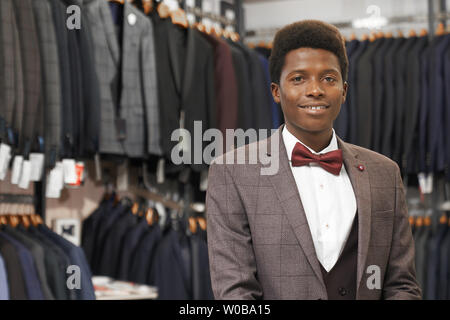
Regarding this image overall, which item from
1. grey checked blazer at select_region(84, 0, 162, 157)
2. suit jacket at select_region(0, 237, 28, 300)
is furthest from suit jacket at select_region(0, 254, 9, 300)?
grey checked blazer at select_region(84, 0, 162, 157)

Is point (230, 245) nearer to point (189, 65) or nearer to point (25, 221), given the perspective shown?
point (25, 221)

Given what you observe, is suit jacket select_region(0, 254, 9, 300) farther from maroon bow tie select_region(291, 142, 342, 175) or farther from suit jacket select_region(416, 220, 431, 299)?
suit jacket select_region(416, 220, 431, 299)

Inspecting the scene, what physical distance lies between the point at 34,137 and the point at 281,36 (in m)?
1.46

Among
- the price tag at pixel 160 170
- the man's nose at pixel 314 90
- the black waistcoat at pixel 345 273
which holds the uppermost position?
the man's nose at pixel 314 90

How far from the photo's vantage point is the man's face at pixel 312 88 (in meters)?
0.95

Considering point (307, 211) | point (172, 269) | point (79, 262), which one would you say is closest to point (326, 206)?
point (307, 211)

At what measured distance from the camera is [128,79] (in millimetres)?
2660

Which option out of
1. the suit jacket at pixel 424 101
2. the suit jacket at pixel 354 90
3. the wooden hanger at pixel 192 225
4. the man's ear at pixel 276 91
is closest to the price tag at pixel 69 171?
the wooden hanger at pixel 192 225

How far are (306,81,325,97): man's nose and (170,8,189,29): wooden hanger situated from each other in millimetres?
2025

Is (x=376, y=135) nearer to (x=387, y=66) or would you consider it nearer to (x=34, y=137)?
(x=387, y=66)

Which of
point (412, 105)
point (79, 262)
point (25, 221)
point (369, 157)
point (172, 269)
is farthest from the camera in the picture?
point (412, 105)

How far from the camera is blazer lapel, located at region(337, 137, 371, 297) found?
96 centimetres

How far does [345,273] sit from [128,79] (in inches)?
73.7

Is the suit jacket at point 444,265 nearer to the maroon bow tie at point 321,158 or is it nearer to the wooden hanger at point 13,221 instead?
the wooden hanger at point 13,221
